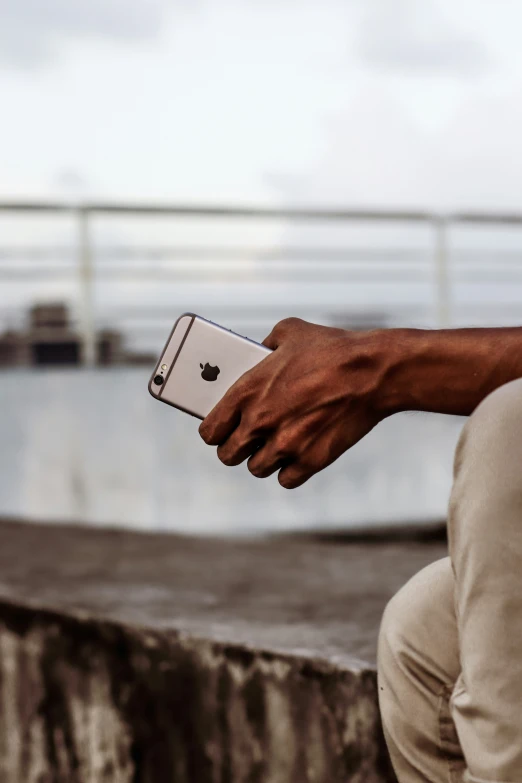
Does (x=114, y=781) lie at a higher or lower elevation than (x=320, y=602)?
lower

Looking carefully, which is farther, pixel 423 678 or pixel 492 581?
pixel 423 678

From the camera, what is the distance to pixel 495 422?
0.64 meters

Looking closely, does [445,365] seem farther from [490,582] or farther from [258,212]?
[258,212]

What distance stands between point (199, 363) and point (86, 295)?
10.7ft

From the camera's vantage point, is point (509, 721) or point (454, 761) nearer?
point (509, 721)

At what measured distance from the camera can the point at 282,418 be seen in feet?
2.46

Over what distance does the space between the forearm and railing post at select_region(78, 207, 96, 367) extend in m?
3.30

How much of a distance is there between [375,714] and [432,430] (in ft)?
8.61

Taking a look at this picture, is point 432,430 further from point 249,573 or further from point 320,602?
point 320,602

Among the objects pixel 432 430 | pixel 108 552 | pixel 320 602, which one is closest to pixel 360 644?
pixel 320 602

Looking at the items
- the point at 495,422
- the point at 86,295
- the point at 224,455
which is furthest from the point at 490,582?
the point at 86,295

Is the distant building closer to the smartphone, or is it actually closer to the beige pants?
the smartphone

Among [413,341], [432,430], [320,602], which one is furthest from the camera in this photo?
[432,430]

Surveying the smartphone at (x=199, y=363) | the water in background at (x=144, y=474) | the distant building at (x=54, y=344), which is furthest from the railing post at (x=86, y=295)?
the smartphone at (x=199, y=363)
